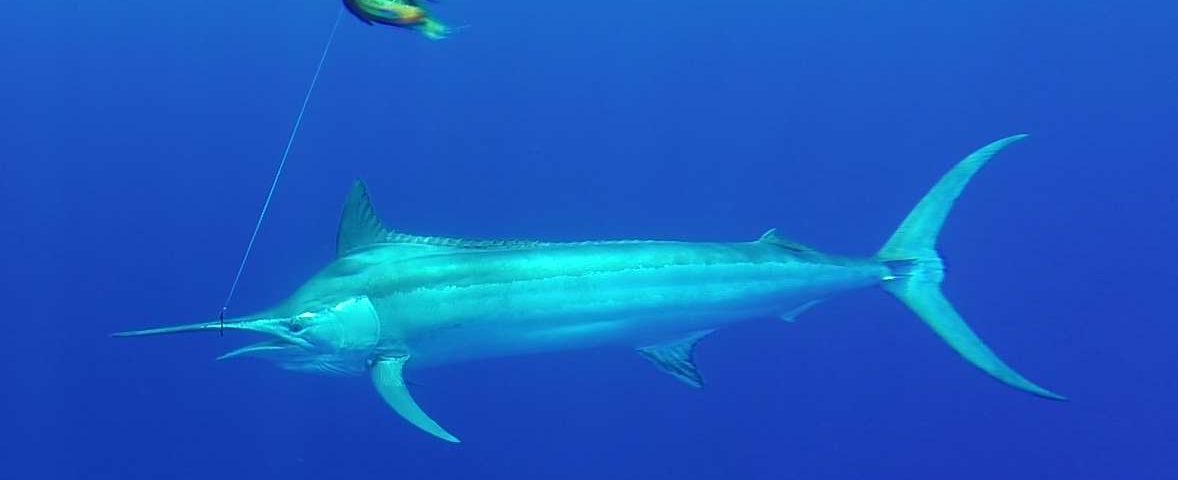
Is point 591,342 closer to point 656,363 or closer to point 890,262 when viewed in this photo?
point 656,363

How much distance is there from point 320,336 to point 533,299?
859 millimetres

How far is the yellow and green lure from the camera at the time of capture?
9.05 feet

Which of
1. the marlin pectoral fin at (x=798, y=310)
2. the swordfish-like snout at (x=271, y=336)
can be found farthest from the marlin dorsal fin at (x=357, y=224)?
the marlin pectoral fin at (x=798, y=310)

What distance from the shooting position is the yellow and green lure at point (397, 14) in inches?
109

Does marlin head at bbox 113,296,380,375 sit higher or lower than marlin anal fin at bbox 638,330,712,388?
higher

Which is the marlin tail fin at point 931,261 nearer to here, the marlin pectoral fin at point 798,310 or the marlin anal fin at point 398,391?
the marlin pectoral fin at point 798,310

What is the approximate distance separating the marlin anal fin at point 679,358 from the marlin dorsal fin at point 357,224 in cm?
138

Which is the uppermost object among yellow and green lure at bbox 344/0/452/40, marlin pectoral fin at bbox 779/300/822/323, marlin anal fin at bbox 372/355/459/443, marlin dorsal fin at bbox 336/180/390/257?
marlin dorsal fin at bbox 336/180/390/257

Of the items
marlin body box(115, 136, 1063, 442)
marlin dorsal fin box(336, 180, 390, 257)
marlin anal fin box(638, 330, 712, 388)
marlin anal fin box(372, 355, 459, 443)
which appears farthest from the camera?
marlin anal fin box(638, 330, 712, 388)

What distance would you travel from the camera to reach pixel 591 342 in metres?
4.20

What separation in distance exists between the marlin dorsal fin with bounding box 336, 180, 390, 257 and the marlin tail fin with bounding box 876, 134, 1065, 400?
2432mm

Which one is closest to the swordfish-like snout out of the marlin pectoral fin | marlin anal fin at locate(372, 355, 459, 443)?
marlin anal fin at locate(372, 355, 459, 443)

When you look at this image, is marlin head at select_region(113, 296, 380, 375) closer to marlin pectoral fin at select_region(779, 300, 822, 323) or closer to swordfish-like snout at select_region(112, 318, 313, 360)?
swordfish-like snout at select_region(112, 318, 313, 360)

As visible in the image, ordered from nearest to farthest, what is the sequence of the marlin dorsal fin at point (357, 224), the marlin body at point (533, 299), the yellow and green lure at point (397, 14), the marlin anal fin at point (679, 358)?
the yellow and green lure at point (397, 14) → the marlin body at point (533, 299) → the marlin dorsal fin at point (357, 224) → the marlin anal fin at point (679, 358)
